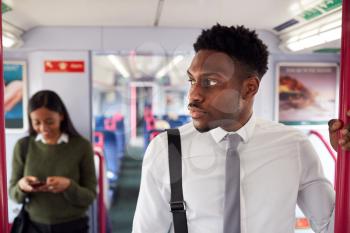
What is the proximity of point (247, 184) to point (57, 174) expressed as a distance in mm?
1362

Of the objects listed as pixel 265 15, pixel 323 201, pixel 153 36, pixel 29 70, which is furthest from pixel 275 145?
pixel 29 70

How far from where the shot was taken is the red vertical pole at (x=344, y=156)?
0.73 meters

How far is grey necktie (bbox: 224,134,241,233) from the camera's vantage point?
899 millimetres

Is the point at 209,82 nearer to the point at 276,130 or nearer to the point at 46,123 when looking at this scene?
the point at 276,130

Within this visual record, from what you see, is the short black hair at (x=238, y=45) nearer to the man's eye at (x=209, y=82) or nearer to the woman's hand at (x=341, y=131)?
the man's eye at (x=209, y=82)

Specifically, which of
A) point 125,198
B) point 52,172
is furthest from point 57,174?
point 125,198

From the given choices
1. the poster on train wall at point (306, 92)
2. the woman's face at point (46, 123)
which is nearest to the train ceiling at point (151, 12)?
the poster on train wall at point (306, 92)

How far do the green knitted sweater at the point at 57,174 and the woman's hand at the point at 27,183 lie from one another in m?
0.04

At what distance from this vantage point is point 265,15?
2.27 m

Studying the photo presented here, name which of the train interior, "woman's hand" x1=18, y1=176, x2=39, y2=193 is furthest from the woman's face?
the train interior

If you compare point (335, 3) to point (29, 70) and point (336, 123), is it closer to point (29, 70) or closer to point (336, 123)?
point (336, 123)

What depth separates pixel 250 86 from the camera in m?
0.86

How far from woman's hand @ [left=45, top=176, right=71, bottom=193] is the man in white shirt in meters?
0.99

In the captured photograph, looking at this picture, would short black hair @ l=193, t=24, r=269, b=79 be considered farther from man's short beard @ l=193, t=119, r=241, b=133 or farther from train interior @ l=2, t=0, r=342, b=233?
train interior @ l=2, t=0, r=342, b=233
